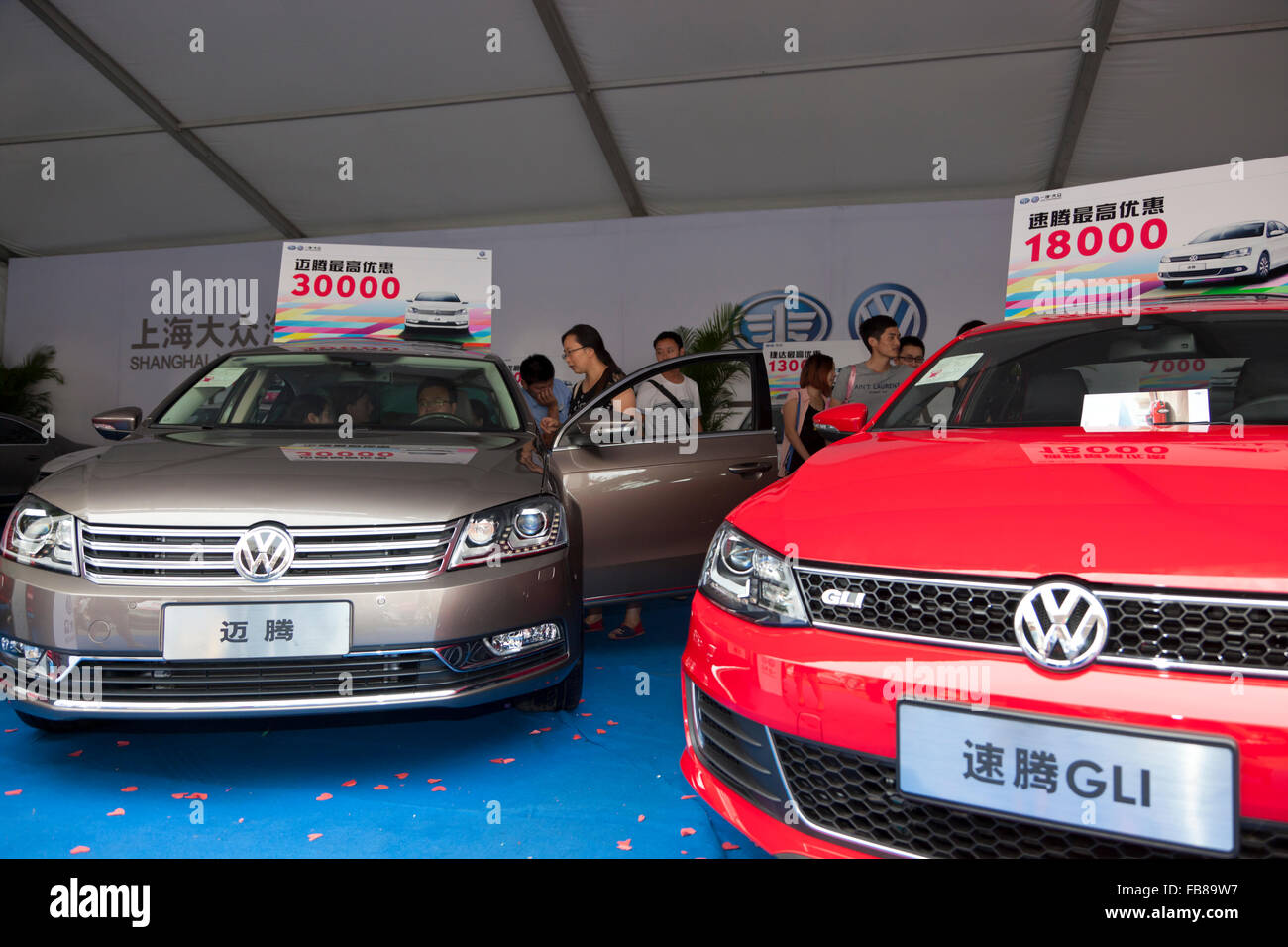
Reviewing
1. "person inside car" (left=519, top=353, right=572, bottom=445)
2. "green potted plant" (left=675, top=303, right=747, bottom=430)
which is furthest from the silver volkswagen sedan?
"green potted plant" (left=675, top=303, right=747, bottom=430)

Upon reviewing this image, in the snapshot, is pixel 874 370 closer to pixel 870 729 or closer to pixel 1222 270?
pixel 1222 270

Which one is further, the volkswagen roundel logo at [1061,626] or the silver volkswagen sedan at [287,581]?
the silver volkswagen sedan at [287,581]

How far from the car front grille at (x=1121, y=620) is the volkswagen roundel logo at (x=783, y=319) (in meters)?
7.46

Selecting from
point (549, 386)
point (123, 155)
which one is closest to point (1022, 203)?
point (549, 386)

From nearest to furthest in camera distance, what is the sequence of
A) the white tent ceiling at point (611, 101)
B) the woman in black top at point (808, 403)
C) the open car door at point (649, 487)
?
the open car door at point (649, 487)
the woman in black top at point (808, 403)
the white tent ceiling at point (611, 101)

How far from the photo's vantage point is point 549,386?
4.95 meters

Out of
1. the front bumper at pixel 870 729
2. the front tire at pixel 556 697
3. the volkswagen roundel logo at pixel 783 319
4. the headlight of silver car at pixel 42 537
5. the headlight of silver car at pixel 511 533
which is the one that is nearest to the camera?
the front bumper at pixel 870 729

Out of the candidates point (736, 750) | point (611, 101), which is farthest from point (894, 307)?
point (736, 750)

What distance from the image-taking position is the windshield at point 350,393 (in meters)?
2.88

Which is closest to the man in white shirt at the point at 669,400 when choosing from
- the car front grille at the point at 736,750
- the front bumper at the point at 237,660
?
the front bumper at the point at 237,660

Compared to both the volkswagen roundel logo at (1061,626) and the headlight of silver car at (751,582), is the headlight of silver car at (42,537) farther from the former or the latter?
the volkswagen roundel logo at (1061,626)

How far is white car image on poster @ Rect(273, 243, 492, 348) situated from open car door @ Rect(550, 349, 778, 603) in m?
2.22

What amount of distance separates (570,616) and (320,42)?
6.21 meters

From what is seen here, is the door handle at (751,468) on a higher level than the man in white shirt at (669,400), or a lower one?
lower
